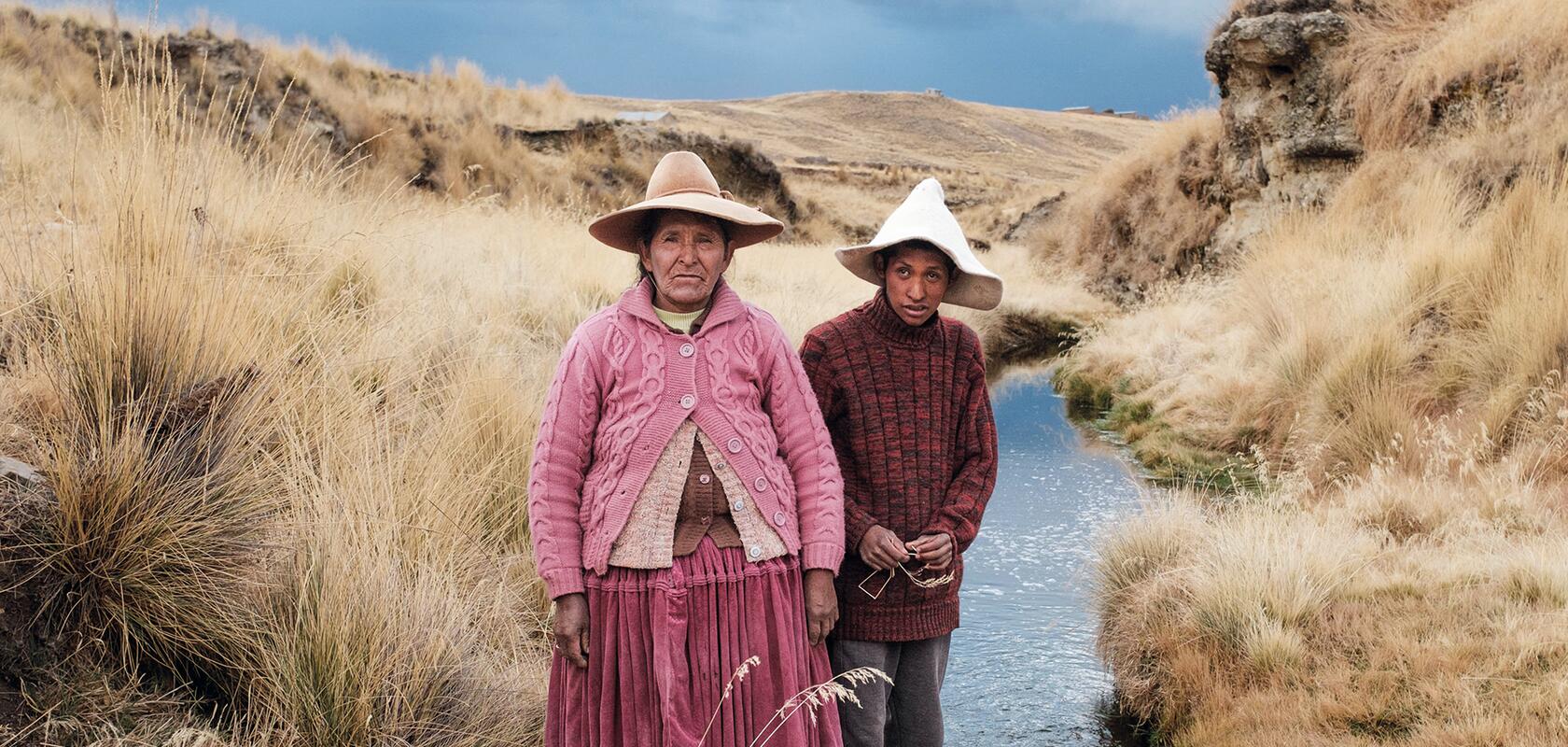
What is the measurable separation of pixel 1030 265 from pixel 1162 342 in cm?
968

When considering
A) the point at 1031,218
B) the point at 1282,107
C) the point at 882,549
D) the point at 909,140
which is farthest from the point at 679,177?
the point at 909,140

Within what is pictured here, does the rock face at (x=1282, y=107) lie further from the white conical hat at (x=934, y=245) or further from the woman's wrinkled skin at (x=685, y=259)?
the woman's wrinkled skin at (x=685, y=259)

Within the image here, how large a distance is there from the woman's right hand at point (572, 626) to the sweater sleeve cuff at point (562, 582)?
16mm

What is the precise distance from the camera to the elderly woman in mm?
2439

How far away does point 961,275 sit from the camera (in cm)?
312

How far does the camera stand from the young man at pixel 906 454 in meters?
2.91

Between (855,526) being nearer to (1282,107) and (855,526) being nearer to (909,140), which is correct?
(1282,107)

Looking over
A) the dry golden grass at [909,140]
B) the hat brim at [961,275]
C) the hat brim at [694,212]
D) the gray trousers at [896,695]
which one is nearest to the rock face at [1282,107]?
the hat brim at [961,275]

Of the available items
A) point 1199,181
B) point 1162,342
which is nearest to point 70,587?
point 1162,342

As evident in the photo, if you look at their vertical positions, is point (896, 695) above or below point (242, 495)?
below

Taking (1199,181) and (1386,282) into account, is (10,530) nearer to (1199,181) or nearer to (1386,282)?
(1386,282)

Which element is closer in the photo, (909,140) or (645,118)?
(645,118)

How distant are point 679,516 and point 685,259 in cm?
58

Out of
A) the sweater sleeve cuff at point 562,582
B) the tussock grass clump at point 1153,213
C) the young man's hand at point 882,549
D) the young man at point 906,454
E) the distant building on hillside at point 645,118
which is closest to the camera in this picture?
the sweater sleeve cuff at point 562,582
